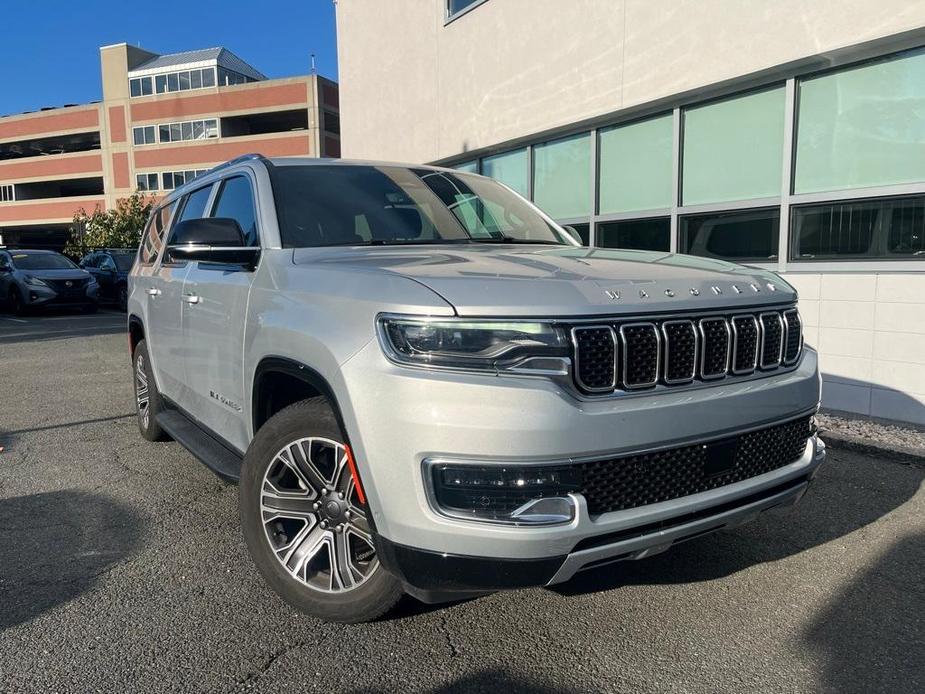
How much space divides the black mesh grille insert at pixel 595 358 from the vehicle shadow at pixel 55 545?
2311 mm

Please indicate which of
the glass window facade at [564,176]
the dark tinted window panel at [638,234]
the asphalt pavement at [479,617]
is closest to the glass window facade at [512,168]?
the glass window facade at [564,176]

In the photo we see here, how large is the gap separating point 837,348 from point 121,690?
→ 5.62 m

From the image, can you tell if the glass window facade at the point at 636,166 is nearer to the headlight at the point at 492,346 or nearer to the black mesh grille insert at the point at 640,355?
the black mesh grille insert at the point at 640,355

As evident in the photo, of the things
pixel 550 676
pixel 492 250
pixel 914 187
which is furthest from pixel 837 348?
pixel 550 676

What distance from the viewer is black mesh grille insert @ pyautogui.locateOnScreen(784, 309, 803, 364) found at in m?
2.85

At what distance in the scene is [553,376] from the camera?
2164 mm

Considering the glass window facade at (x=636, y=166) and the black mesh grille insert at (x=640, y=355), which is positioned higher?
the glass window facade at (x=636, y=166)

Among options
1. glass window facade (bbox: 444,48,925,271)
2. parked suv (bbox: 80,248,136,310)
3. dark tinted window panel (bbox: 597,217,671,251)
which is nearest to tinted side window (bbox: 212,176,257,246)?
dark tinted window panel (bbox: 597,217,671,251)

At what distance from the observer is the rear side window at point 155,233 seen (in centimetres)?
505

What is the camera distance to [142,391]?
538 centimetres

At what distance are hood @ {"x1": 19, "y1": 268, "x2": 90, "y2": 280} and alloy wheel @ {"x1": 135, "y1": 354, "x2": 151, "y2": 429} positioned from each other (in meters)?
14.1

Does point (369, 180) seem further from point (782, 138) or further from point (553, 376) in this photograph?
point (782, 138)

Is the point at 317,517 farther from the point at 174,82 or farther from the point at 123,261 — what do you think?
the point at 174,82

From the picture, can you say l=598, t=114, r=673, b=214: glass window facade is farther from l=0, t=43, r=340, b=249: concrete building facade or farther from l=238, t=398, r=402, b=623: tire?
l=0, t=43, r=340, b=249: concrete building facade
